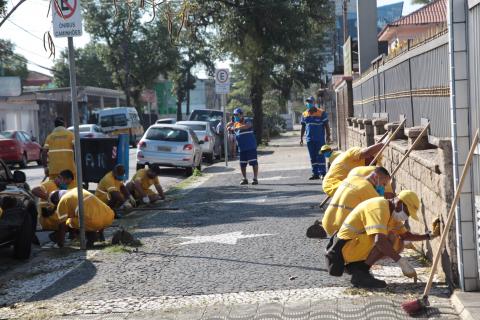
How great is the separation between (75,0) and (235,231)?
3448 mm

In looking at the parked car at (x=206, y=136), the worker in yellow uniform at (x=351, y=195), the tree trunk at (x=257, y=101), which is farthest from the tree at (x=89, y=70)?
the worker in yellow uniform at (x=351, y=195)

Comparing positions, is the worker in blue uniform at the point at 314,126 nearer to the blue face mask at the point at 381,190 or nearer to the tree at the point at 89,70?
the blue face mask at the point at 381,190

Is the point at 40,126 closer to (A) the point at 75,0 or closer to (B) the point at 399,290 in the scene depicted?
(A) the point at 75,0

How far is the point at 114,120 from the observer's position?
1768 inches

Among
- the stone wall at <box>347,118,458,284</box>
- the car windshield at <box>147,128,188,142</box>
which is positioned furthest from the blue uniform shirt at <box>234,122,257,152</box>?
the stone wall at <box>347,118,458,284</box>

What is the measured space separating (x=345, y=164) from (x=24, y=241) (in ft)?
12.7

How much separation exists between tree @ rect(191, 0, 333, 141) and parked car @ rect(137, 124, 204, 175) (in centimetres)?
877

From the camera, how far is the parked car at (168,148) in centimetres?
2138

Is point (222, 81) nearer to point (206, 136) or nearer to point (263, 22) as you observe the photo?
point (206, 136)

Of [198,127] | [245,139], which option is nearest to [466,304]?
[245,139]

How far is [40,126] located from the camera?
52312 millimetres

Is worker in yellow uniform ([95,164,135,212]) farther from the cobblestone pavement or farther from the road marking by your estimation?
the road marking

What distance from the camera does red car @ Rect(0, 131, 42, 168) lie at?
29.0m

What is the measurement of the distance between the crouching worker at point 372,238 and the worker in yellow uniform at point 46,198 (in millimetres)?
4662
